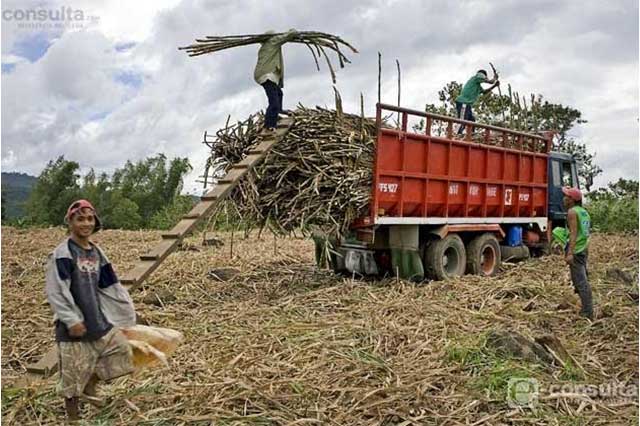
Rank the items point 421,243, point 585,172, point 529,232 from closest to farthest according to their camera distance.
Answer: point 421,243
point 529,232
point 585,172

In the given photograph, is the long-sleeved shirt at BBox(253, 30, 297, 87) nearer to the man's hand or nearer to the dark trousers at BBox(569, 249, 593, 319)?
the dark trousers at BBox(569, 249, 593, 319)

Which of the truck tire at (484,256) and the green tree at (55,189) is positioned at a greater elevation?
the green tree at (55,189)

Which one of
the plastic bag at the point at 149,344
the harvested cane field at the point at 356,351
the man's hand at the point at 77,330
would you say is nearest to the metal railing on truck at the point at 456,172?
the harvested cane field at the point at 356,351

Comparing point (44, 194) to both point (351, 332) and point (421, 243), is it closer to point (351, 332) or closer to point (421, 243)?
point (421, 243)

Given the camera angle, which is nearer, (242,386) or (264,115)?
(242,386)

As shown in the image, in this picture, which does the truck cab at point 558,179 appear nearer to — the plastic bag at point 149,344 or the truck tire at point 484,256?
the truck tire at point 484,256

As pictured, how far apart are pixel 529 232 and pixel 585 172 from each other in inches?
79.3

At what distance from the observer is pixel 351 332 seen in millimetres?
6379

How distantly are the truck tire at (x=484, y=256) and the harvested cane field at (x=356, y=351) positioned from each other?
2.48ft

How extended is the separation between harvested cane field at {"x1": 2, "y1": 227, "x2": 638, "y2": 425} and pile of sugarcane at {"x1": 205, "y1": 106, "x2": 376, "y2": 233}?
1.00m

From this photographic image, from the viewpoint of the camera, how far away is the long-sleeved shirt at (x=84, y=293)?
4250 mm

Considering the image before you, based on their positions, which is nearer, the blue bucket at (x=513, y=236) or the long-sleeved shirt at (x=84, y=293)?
the long-sleeved shirt at (x=84, y=293)

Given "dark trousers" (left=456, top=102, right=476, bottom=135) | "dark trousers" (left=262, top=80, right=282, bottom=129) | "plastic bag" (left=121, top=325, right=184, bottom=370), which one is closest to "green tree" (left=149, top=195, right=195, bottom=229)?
"dark trousers" (left=456, top=102, right=476, bottom=135)

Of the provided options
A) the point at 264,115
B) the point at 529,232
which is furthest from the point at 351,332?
the point at 529,232
